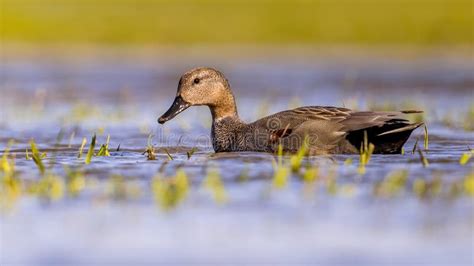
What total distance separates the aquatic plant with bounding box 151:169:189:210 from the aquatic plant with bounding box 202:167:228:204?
14 centimetres

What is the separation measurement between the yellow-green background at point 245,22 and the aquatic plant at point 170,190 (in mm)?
17458

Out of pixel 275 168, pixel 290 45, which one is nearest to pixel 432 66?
pixel 290 45

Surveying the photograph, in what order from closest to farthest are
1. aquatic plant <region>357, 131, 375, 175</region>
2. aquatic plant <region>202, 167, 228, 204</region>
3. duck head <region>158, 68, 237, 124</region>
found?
aquatic plant <region>202, 167, 228, 204</region>
aquatic plant <region>357, 131, 375, 175</region>
duck head <region>158, 68, 237, 124</region>

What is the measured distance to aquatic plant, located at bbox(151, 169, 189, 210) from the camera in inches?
238

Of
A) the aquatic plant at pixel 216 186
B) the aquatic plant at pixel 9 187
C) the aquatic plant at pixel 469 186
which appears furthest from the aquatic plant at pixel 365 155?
the aquatic plant at pixel 9 187

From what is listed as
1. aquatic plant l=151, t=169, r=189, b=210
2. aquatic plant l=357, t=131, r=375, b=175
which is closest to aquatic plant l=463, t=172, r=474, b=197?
aquatic plant l=357, t=131, r=375, b=175

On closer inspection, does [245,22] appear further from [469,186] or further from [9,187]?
[469,186]

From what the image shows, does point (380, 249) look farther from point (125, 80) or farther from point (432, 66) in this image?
point (432, 66)

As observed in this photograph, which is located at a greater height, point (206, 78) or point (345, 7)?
point (345, 7)

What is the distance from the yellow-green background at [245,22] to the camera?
80.4 feet

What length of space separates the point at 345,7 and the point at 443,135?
64.9 feet

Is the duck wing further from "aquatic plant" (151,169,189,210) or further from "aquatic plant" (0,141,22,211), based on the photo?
Answer: "aquatic plant" (0,141,22,211)

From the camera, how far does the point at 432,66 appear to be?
62.7 feet

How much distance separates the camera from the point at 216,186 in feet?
20.8
